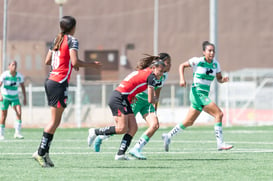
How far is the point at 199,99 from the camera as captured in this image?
1479 cm

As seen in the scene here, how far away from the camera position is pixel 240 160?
12398mm

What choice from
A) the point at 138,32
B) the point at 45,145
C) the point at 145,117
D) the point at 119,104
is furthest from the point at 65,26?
the point at 138,32

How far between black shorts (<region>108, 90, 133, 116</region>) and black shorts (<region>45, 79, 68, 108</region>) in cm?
146

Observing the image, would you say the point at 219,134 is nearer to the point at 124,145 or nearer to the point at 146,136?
the point at 146,136

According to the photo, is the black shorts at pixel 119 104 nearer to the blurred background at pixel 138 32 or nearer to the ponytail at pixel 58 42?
the ponytail at pixel 58 42

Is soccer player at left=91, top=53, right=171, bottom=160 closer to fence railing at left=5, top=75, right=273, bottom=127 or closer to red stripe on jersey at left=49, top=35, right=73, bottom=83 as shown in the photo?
red stripe on jersey at left=49, top=35, right=73, bottom=83

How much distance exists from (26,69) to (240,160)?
109ft

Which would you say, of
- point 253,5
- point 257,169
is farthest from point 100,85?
point 257,169

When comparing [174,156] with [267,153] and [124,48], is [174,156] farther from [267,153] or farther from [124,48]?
[124,48]

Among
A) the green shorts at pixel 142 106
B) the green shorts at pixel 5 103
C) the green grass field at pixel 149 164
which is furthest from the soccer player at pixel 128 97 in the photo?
the green shorts at pixel 5 103

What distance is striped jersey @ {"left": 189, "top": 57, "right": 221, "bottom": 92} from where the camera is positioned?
48.3 feet

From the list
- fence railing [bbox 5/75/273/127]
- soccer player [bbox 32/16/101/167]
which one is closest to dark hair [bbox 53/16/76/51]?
soccer player [bbox 32/16/101/167]

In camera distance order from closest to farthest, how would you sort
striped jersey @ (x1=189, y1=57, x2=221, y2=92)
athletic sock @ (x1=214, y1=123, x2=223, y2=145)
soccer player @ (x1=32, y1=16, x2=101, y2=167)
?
soccer player @ (x1=32, y1=16, x2=101, y2=167) → athletic sock @ (x1=214, y1=123, x2=223, y2=145) → striped jersey @ (x1=189, y1=57, x2=221, y2=92)

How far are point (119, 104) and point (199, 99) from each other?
9.28 ft
